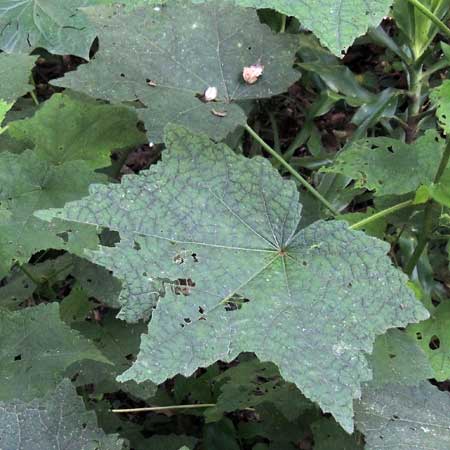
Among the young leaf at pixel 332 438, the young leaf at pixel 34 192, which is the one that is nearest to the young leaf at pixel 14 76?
the young leaf at pixel 34 192

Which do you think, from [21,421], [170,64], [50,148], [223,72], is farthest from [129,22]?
[21,421]

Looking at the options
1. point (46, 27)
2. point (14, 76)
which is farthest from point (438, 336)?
point (46, 27)

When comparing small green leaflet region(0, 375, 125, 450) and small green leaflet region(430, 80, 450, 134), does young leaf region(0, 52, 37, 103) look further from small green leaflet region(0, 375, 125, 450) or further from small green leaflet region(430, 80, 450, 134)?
small green leaflet region(430, 80, 450, 134)

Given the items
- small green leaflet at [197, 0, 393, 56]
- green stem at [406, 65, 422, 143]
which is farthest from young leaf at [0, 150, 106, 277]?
green stem at [406, 65, 422, 143]

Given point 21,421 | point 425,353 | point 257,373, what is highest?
point 21,421

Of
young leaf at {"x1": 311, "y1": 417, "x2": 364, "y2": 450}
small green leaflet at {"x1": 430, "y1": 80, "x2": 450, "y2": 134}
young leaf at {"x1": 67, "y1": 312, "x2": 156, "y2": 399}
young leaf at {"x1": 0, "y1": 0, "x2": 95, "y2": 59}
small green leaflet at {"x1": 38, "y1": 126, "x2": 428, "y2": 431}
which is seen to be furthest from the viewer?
young leaf at {"x1": 0, "y1": 0, "x2": 95, "y2": 59}

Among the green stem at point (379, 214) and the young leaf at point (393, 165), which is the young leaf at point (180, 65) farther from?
the green stem at point (379, 214)

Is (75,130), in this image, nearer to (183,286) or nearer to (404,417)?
(183,286)

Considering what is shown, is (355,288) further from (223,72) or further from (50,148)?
(50,148)
